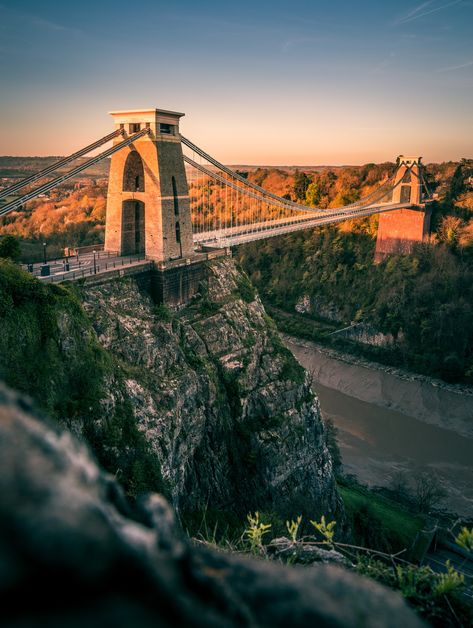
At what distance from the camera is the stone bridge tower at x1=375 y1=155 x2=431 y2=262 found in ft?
163

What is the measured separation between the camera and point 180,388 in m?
18.6

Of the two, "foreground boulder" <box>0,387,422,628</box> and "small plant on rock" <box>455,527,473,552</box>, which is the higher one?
"foreground boulder" <box>0,387,422,628</box>

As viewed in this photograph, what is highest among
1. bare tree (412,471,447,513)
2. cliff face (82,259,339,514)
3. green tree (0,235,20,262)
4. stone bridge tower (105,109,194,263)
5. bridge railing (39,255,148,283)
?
stone bridge tower (105,109,194,263)

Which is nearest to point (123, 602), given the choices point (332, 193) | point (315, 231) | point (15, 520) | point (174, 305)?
point (15, 520)

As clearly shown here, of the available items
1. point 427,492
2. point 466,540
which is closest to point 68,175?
point 466,540

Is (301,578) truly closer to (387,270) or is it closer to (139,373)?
(139,373)

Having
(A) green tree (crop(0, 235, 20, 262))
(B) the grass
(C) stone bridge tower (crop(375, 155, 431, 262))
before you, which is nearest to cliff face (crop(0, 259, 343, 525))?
(B) the grass

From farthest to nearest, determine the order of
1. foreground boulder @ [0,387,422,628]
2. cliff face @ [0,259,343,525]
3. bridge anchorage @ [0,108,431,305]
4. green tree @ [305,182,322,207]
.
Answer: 1. green tree @ [305,182,322,207]
2. bridge anchorage @ [0,108,431,305]
3. cliff face @ [0,259,343,525]
4. foreground boulder @ [0,387,422,628]

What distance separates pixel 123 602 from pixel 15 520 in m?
0.35

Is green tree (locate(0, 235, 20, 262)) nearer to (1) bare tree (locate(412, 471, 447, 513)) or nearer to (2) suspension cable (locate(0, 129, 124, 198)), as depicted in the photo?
(2) suspension cable (locate(0, 129, 124, 198))

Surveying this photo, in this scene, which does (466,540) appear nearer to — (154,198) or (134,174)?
(154,198)

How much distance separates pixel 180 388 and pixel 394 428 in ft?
64.7

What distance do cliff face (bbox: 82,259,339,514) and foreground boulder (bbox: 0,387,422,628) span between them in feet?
46.8

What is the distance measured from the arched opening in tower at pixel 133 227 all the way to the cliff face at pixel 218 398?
130 inches
